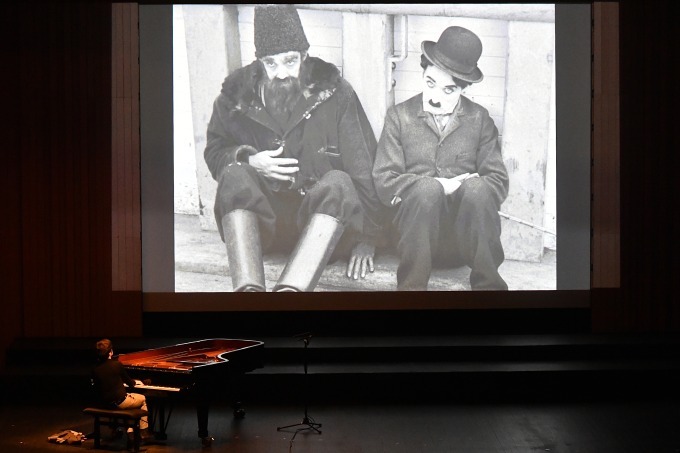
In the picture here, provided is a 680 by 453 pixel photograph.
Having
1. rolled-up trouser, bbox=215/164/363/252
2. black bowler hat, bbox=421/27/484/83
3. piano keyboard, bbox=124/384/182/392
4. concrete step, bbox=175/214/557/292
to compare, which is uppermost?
black bowler hat, bbox=421/27/484/83

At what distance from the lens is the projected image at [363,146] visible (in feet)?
29.7

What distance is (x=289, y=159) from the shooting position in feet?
29.9

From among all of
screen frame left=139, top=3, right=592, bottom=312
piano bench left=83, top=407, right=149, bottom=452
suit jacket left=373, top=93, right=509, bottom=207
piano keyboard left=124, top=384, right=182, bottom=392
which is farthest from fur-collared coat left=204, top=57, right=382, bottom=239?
piano bench left=83, top=407, right=149, bottom=452

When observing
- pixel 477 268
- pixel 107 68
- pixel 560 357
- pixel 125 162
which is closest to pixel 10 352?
pixel 125 162

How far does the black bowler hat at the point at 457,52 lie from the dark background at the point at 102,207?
140 cm

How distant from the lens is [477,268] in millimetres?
9172

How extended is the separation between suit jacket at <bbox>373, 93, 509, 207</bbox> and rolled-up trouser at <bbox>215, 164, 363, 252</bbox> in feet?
1.11

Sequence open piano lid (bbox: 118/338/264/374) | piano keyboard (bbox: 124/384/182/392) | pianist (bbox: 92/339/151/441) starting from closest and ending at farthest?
1. pianist (bbox: 92/339/151/441)
2. piano keyboard (bbox: 124/384/182/392)
3. open piano lid (bbox: 118/338/264/374)

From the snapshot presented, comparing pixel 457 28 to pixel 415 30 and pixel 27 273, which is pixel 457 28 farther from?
pixel 27 273

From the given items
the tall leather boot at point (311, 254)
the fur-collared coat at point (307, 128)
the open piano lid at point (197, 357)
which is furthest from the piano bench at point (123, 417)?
the fur-collared coat at point (307, 128)

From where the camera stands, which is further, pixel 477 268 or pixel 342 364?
pixel 477 268

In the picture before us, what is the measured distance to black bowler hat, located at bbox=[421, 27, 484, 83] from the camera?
9.05 metres

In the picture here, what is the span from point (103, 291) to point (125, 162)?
48.9 inches

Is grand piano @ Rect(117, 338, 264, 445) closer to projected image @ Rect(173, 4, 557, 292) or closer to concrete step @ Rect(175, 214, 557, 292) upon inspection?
concrete step @ Rect(175, 214, 557, 292)
